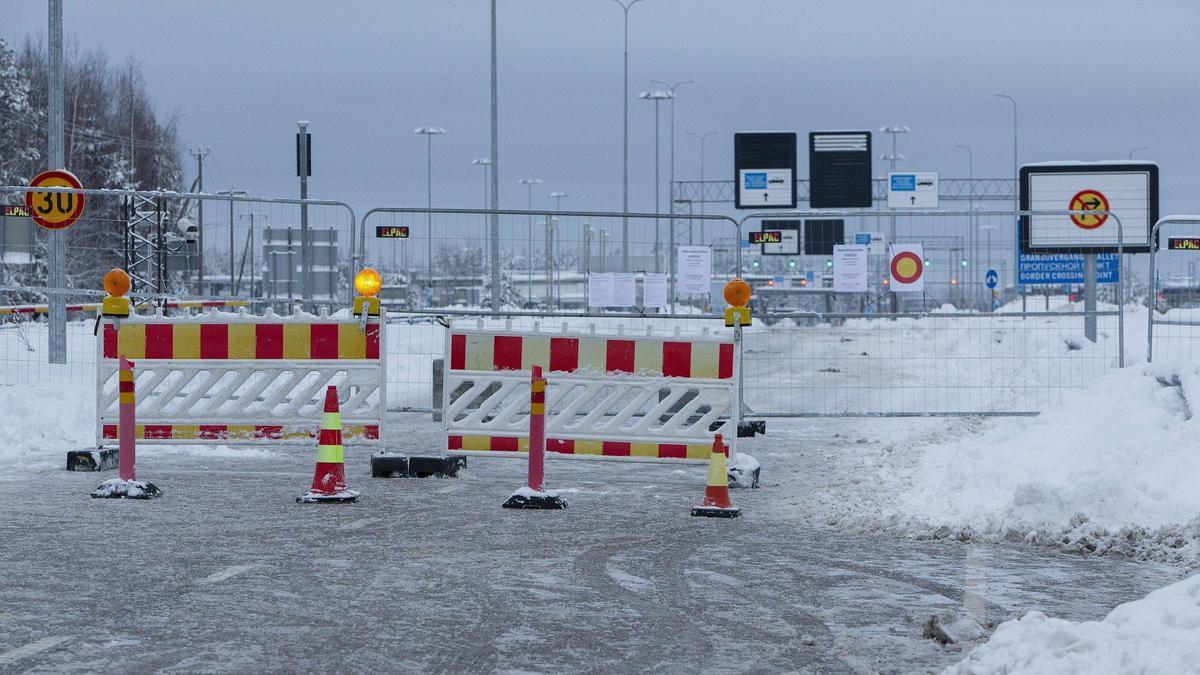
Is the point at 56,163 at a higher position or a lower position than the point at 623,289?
higher

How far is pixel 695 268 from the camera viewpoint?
24547 millimetres

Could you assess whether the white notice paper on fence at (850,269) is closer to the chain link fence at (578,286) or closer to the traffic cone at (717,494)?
the chain link fence at (578,286)

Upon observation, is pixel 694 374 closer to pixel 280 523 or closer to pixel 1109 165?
pixel 280 523

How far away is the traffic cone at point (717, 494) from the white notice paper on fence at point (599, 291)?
425 inches

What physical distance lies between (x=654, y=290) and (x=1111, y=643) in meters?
17.6

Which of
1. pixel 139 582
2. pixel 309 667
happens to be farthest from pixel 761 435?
pixel 309 667

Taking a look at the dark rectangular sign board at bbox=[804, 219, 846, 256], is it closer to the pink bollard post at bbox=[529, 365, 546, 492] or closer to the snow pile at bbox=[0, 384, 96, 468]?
the snow pile at bbox=[0, 384, 96, 468]

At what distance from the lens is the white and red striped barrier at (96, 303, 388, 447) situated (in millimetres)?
14086

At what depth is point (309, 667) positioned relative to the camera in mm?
6328

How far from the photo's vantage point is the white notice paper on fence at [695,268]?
24234 mm

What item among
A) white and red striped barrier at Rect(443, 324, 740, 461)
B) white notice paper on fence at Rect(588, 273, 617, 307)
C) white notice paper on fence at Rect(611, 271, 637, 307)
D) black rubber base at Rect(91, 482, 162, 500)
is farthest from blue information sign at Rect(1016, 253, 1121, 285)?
black rubber base at Rect(91, 482, 162, 500)

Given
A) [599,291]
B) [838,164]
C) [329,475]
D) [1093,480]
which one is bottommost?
[329,475]

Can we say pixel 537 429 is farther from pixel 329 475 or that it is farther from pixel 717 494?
pixel 329 475

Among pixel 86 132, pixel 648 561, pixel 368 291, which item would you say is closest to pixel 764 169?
pixel 368 291
